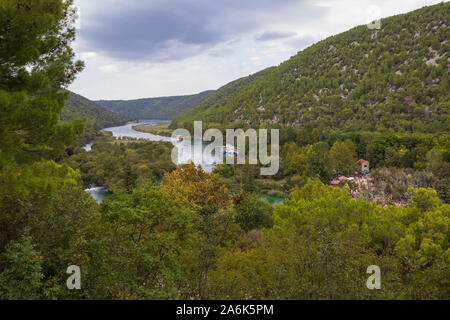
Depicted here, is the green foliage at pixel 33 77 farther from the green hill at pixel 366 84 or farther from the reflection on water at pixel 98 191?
the green hill at pixel 366 84

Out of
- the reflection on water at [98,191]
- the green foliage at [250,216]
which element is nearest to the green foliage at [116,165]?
the reflection on water at [98,191]

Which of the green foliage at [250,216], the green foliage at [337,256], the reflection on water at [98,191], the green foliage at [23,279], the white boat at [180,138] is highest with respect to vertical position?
the white boat at [180,138]

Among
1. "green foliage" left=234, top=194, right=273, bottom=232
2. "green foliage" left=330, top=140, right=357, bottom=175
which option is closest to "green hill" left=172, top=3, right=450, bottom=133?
"green foliage" left=330, top=140, right=357, bottom=175

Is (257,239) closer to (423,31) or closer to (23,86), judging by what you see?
(23,86)

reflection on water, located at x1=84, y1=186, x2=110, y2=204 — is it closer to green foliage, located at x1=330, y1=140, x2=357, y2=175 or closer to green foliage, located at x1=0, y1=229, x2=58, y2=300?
green foliage, located at x1=0, y1=229, x2=58, y2=300

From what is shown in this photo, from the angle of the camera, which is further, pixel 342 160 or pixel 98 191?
pixel 342 160

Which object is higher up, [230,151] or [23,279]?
[23,279]

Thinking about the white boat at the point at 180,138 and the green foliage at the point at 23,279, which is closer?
the green foliage at the point at 23,279

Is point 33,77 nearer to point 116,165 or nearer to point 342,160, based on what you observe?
point 116,165

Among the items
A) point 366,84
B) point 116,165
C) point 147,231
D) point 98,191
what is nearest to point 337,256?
point 147,231
